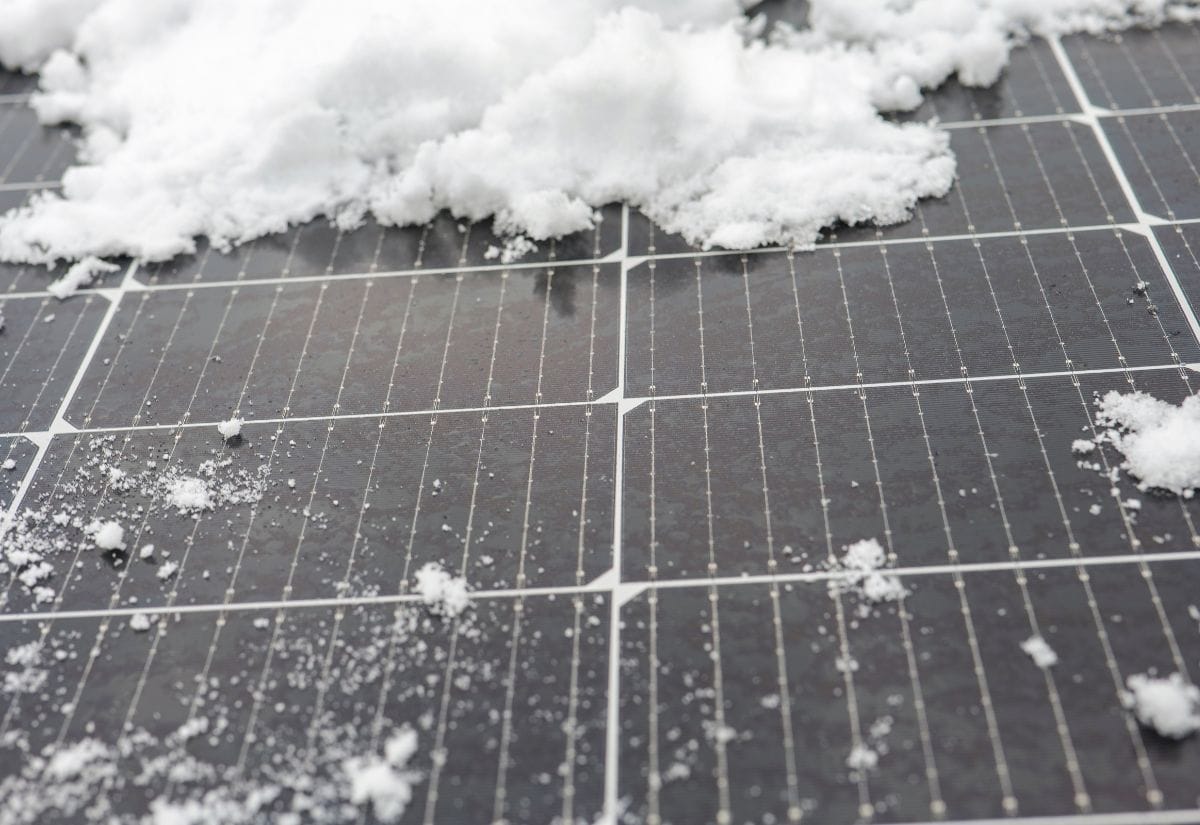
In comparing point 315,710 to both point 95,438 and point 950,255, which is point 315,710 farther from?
point 950,255

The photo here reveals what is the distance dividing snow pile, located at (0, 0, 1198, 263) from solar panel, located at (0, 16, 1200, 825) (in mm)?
244

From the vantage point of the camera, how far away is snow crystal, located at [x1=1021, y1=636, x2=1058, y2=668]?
13.6 ft

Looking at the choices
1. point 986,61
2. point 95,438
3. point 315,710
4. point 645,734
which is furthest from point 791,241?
point 95,438

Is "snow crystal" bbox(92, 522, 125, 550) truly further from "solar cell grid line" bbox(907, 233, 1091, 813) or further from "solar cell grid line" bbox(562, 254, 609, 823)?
"solar cell grid line" bbox(907, 233, 1091, 813)

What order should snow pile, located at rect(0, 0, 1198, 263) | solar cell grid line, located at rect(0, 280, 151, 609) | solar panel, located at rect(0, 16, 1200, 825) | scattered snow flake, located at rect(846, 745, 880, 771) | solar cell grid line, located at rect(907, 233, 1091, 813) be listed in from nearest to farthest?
1. solar cell grid line, located at rect(907, 233, 1091, 813)
2. scattered snow flake, located at rect(846, 745, 880, 771)
3. solar panel, located at rect(0, 16, 1200, 825)
4. solar cell grid line, located at rect(0, 280, 151, 609)
5. snow pile, located at rect(0, 0, 1198, 263)

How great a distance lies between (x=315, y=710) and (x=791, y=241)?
362cm

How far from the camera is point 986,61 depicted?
684 centimetres

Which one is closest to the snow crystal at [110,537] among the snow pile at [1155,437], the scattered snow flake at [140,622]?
the scattered snow flake at [140,622]

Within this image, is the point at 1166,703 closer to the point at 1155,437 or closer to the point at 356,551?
the point at 1155,437

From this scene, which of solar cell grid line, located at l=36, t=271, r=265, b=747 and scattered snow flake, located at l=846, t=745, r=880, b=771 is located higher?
solar cell grid line, located at l=36, t=271, r=265, b=747

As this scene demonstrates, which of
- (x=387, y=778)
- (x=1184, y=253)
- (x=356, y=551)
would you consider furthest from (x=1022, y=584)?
(x=356, y=551)

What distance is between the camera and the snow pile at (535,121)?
6.24 meters

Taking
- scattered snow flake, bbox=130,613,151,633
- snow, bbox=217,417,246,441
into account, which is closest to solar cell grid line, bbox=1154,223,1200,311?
snow, bbox=217,417,246,441

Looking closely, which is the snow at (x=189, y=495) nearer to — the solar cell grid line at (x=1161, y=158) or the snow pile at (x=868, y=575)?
the snow pile at (x=868, y=575)
